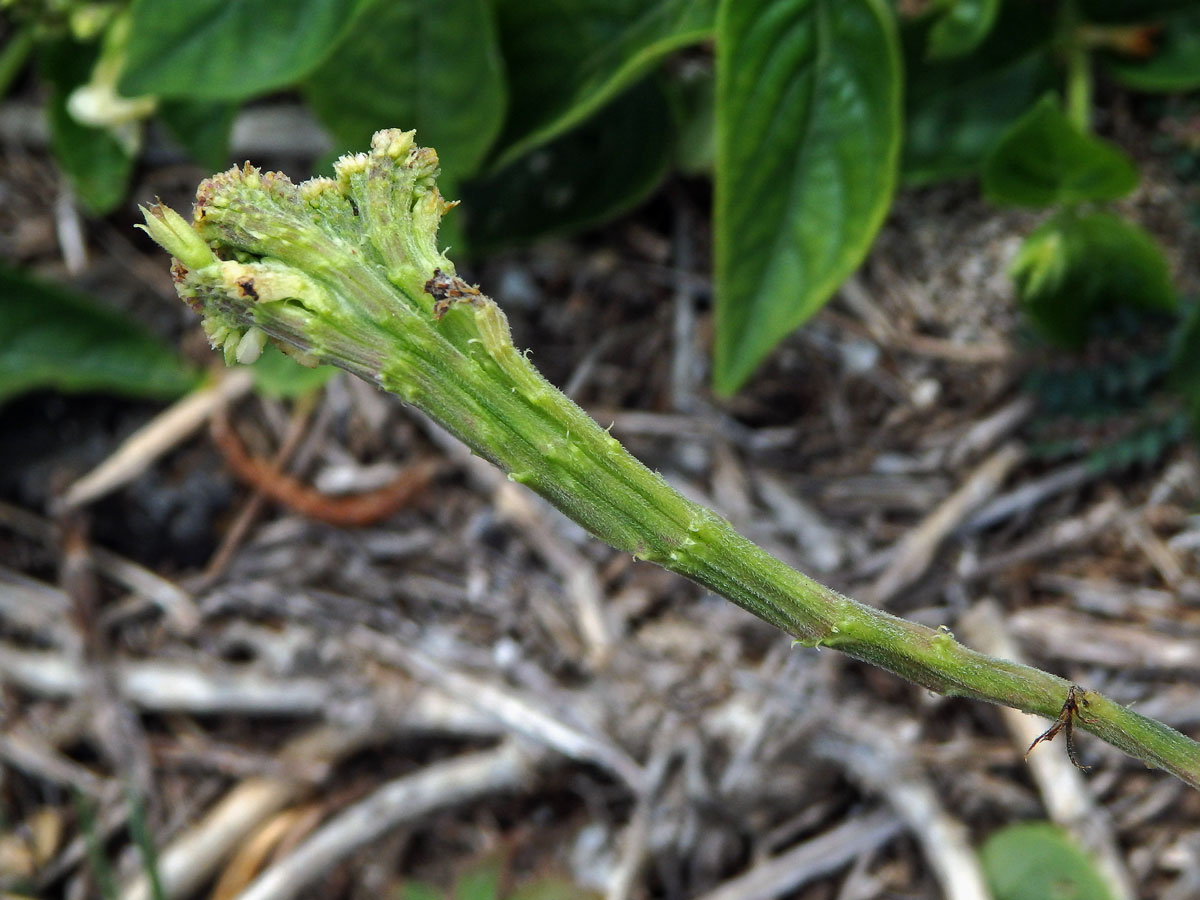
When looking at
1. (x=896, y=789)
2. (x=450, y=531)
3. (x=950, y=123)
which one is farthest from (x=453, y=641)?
(x=950, y=123)

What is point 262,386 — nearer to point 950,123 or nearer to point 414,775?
point 414,775

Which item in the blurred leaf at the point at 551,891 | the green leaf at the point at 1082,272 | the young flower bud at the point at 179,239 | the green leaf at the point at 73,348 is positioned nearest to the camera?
the young flower bud at the point at 179,239

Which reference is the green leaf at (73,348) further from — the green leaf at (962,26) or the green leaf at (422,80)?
the green leaf at (962,26)

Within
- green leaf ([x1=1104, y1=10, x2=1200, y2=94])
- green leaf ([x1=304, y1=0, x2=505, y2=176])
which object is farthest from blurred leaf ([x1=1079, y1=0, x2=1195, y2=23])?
green leaf ([x1=304, y1=0, x2=505, y2=176])

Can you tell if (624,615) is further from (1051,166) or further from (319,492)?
(1051,166)

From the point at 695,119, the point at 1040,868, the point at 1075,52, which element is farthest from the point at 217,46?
the point at 1040,868

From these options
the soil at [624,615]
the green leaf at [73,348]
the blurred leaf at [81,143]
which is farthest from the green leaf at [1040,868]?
the blurred leaf at [81,143]
